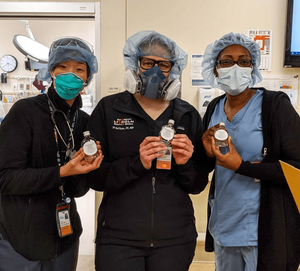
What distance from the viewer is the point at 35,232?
1.32 metres

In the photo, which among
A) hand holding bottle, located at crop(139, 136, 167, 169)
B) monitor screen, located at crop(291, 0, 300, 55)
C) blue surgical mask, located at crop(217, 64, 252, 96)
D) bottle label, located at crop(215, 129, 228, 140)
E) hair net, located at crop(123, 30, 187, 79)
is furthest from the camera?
monitor screen, located at crop(291, 0, 300, 55)

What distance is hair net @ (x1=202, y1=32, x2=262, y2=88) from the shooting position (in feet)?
5.14

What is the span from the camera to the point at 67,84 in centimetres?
143

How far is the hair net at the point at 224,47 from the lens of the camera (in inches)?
61.7

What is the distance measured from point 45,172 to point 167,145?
63 centimetres

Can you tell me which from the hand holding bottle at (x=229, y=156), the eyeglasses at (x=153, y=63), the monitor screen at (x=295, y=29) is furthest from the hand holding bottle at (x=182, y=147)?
the monitor screen at (x=295, y=29)

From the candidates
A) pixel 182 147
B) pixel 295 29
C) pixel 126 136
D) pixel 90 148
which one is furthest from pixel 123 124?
pixel 295 29

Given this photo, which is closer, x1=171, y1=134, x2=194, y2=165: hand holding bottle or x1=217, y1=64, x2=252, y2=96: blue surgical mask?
x1=171, y1=134, x2=194, y2=165: hand holding bottle

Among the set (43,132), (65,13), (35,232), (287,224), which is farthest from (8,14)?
(287,224)

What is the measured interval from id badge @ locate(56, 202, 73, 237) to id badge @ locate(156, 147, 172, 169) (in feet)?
1.93

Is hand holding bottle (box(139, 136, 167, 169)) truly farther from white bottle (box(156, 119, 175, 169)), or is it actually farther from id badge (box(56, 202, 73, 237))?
id badge (box(56, 202, 73, 237))

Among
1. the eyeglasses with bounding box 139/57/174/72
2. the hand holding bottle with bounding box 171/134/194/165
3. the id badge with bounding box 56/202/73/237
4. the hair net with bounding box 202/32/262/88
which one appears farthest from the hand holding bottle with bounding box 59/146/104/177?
the hair net with bounding box 202/32/262/88

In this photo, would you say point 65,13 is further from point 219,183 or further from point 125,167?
point 219,183

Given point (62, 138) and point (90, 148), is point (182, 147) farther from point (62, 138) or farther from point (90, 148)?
point (62, 138)
